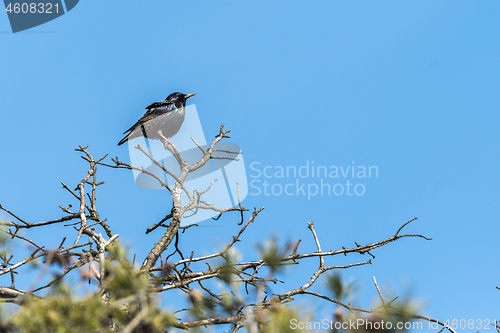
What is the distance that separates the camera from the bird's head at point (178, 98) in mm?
6555

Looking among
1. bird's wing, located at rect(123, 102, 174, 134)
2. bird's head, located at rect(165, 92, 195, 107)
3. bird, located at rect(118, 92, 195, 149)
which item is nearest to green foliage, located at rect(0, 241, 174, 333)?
bird, located at rect(118, 92, 195, 149)

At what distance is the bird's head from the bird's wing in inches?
4.7

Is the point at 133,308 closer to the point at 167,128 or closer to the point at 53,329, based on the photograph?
the point at 53,329

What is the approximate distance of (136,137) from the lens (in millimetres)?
6230

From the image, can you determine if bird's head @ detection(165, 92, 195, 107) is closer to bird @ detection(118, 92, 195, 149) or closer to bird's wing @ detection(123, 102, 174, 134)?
bird @ detection(118, 92, 195, 149)

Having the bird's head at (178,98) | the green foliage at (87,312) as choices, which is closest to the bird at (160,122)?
the bird's head at (178,98)

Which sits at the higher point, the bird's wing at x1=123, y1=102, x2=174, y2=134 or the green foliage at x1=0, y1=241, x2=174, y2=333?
the bird's wing at x1=123, y1=102, x2=174, y2=134

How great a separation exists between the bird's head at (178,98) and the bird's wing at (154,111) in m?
0.12

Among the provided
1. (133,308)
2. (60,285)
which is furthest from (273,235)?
(60,285)

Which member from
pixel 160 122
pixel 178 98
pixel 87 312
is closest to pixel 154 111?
pixel 160 122

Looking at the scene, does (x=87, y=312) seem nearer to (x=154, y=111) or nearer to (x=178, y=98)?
(x=154, y=111)

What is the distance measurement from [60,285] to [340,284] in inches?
68.7

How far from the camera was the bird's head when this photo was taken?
6555 mm

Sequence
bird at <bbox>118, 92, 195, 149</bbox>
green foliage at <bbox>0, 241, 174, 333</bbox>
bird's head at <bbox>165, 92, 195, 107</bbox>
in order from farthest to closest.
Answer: bird's head at <bbox>165, 92, 195, 107</bbox>
bird at <bbox>118, 92, 195, 149</bbox>
green foliage at <bbox>0, 241, 174, 333</bbox>
